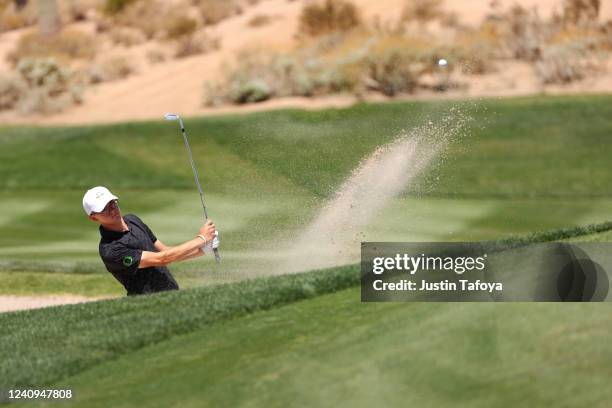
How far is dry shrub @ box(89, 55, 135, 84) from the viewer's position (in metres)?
32.1

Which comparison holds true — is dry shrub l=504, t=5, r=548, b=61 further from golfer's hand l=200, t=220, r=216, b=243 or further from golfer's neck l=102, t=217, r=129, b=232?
golfer's neck l=102, t=217, r=129, b=232

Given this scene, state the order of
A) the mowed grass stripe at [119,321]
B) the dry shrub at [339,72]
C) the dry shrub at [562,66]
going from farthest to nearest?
the dry shrub at [339,72] < the dry shrub at [562,66] < the mowed grass stripe at [119,321]

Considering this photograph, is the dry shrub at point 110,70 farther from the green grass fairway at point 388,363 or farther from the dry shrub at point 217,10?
the green grass fairway at point 388,363

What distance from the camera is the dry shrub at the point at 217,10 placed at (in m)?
37.3

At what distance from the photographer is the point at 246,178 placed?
11086mm

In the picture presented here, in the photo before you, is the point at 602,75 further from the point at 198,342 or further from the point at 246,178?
the point at 198,342

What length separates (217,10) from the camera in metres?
37.9

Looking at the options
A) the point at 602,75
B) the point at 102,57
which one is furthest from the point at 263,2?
the point at 602,75

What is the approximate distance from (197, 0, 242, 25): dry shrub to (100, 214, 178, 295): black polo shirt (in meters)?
28.8

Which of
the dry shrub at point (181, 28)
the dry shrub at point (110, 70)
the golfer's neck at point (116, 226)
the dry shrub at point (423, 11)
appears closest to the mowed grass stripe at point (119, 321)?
the golfer's neck at point (116, 226)

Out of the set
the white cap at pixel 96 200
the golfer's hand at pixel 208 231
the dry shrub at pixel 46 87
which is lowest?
the dry shrub at pixel 46 87

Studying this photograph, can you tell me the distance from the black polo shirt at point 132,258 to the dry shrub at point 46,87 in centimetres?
2101

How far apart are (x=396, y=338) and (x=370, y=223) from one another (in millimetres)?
4568

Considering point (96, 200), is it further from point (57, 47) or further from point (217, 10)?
point (217, 10)
